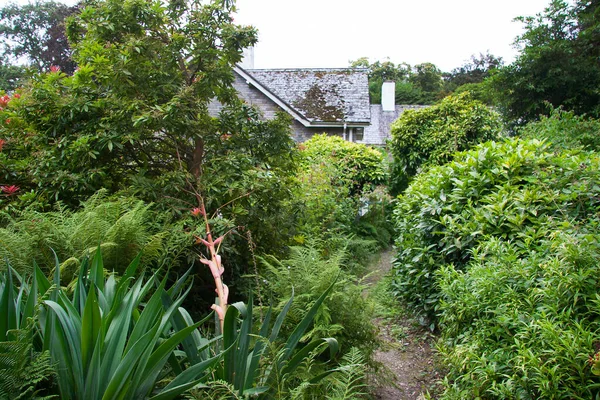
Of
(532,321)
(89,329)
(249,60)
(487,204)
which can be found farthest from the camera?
(249,60)

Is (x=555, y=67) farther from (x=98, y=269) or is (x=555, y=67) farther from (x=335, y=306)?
(x=98, y=269)

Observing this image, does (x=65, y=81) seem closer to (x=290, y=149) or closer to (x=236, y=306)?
(x=290, y=149)

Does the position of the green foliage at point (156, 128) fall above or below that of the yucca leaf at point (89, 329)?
above

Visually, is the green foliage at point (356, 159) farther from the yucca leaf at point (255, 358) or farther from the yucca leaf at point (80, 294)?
the yucca leaf at point (80, 294)

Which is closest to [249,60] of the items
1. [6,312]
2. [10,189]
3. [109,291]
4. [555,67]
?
[555,67]

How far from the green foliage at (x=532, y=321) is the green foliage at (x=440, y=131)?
6.44 meters

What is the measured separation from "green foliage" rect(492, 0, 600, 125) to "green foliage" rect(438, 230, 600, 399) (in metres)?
11.8

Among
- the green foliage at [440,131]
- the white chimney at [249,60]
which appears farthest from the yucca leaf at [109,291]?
Result: the white chimney at [249,60]

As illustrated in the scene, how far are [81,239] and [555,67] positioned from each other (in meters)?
14.6

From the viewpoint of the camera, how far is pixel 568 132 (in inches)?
349

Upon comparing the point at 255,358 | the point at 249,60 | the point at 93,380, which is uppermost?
the point at 249,60

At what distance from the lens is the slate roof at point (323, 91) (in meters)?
17.0

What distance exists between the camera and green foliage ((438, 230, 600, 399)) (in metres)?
2.43

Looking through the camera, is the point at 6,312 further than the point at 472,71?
No
